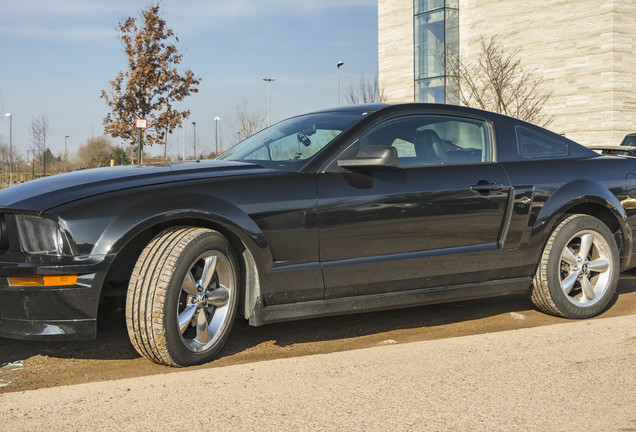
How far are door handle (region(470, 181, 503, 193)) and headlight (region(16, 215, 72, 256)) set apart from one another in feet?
8.49

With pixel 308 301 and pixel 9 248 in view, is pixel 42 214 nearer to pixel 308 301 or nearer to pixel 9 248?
pixel 9 248

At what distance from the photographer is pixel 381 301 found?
428 cm

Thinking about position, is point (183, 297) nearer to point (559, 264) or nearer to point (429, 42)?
point (559, 264)

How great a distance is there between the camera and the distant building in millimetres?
30328

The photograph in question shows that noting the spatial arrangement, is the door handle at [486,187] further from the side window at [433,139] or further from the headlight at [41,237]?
the headlight at [41,237]

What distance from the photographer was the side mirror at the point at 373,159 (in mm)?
4035

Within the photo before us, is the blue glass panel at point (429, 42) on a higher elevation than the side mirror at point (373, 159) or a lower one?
higher

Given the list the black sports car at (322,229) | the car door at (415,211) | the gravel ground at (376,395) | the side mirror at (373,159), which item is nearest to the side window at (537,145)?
the black sports car at (322,229)

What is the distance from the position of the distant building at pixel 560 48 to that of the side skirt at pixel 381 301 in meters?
28.5

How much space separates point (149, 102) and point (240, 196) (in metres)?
26.3

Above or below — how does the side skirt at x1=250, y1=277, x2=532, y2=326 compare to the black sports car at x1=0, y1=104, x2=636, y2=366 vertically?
below

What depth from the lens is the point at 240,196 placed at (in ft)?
12.6

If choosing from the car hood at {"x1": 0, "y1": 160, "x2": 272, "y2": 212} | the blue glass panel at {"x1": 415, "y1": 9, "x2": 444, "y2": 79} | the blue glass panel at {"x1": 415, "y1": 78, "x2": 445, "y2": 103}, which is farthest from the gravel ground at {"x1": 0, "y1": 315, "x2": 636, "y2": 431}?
the blue glass panel at {"x1": 415, "y1": 9, "x2": 444, "y2": 79}

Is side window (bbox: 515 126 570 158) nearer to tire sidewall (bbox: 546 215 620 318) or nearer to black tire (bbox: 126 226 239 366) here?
tire sidewall (bbox: 546 215 620 318)
